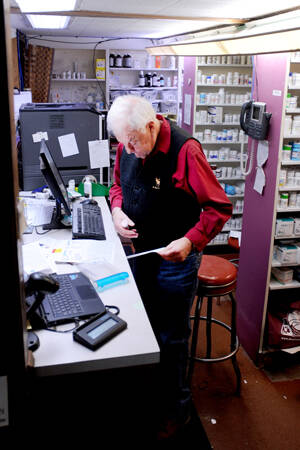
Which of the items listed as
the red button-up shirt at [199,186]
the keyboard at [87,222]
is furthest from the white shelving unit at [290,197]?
the keyboard at [87,222]

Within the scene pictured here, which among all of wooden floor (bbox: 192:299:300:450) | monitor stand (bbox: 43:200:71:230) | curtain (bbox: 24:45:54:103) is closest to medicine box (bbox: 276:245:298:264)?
wooden floor (bbox: 192:299:300:450)

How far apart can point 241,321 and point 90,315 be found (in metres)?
2.04

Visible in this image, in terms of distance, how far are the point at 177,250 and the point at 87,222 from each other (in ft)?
3.04

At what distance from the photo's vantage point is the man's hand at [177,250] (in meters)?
2.14

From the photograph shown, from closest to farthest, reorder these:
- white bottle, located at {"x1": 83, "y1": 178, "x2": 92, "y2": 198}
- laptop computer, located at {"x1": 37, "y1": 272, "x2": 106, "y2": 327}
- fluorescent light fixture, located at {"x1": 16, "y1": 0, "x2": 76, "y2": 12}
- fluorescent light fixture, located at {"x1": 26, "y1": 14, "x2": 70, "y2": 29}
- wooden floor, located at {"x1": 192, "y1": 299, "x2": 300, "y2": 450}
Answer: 1. laptop computer, located at {"x1": 37, "y1": 272, "x2": 106, "y2": 327}
2. wooden floor, located at {"x1": 192, "y1": 299, "x2": 300, "y2": 450}
3. fluorescent light fixture, located at {"x1": 16, "y1": 0, "x2": 76, "y2": 12}
4. white bottle, located at {"x1": 83, "y1": 178, "x2": 92, "y2": 198}
5. fluorescent light fixture, located at {"x1": 26, "y1": 14, "x2": 70, "y2": 29}

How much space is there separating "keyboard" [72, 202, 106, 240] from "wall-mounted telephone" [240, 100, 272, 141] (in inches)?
47.8

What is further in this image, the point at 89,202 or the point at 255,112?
the point at 89,202

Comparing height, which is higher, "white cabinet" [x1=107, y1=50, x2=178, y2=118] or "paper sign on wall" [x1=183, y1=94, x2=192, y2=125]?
"white cabinet" [x1=107, y1=50, x2=178, y2=118]

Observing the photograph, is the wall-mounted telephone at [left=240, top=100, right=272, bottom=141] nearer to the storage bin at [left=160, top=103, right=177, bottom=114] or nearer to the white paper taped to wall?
the white paper taped to wall

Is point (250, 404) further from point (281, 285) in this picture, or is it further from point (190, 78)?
point (190, 78)

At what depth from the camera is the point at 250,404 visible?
9.53 ft

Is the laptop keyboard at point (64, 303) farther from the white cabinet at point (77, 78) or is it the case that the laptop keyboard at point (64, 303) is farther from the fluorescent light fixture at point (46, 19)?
the white cabinet at point (77, 78)

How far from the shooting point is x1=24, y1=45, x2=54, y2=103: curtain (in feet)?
22.2

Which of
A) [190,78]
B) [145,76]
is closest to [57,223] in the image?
[190,78]
